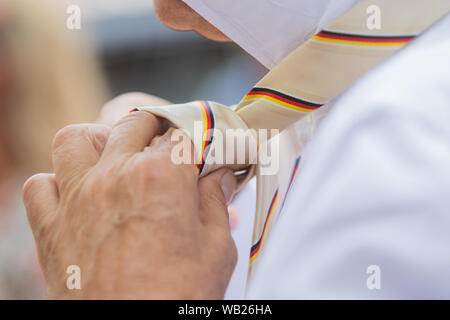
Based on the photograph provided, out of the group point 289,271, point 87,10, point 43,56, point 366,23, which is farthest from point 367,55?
point 87,10

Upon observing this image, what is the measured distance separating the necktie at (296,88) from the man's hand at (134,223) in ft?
0.08

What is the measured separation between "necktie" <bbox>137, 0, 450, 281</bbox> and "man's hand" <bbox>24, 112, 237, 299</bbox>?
0.08 feet

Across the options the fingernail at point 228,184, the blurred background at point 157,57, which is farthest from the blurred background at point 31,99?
the fingernail at point 228,184

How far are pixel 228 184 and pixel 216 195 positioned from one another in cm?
3

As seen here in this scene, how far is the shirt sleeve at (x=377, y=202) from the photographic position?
0.33 meters

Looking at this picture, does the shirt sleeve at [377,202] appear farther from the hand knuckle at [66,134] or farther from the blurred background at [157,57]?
the blurred background at [157,57]

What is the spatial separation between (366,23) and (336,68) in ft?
0.15

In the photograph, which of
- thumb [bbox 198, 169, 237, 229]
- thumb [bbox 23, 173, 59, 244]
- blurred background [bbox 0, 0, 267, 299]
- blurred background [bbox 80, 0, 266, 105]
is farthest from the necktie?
blurred background [bbox 80, 0, 266, 105]

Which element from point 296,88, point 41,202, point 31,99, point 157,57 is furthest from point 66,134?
point 157,57

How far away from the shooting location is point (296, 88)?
410 millimetres

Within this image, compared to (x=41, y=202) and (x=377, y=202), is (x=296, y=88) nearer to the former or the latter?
(x=377, y=202)

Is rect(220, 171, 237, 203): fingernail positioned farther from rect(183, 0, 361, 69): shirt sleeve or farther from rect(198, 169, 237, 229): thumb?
rect(183, 0, 361, 69): shirt sleeve

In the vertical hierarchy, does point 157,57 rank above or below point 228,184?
above

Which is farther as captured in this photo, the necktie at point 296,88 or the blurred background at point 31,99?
the blurred background at point 31,99
